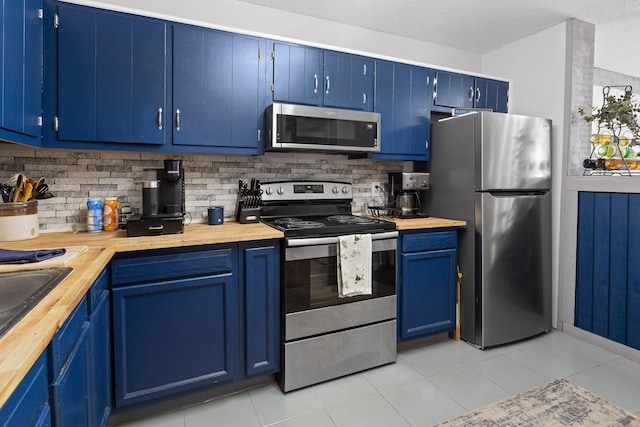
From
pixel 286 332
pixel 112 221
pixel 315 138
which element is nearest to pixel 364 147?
pixel 315 138

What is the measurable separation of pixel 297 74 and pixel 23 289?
199 centimetres

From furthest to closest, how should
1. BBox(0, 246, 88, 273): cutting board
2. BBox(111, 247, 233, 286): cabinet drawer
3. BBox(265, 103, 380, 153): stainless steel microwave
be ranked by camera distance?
1. BBox(265, 103, 380, 153): stainless steel microwave
2. BBox(111, 247, 233, 286): cabinet drawer
3. BBox(0, 246, 88, 273): cutting board

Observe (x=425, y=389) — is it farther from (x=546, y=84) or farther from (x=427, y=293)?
(x=546, y=84)

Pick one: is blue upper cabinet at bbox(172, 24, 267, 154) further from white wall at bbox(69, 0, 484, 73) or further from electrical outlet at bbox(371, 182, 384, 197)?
electrical outlet at bbox(371, 182, 384, 197)

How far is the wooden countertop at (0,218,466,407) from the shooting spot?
0.74 meters

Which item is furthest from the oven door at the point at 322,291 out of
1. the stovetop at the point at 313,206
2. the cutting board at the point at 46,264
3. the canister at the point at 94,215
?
the canister at the point at 94,215

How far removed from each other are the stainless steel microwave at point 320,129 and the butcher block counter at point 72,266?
2.00 feet

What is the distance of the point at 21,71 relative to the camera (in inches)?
65.0

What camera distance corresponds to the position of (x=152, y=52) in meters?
2.12

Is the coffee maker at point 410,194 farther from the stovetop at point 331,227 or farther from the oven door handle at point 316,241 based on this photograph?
the oven door handle at point 316,241

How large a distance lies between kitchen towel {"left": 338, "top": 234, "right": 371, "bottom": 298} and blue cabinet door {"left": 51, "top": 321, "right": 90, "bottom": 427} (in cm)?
135

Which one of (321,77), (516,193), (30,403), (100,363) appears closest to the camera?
(30,403)

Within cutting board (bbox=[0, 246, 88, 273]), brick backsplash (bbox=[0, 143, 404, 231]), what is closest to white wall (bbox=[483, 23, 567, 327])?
brick backsplash (bbox=[0, 143, 404, 231])

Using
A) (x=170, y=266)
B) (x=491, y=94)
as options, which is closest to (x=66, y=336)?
(x=170, y=266)
